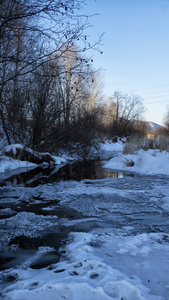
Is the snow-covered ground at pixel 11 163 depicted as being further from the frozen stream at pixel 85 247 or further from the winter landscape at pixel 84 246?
the frozen stream at pixel 85 247

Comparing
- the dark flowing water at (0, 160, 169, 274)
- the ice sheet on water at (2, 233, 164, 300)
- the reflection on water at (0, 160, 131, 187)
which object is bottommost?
the reflection on water at (0, 160, 131, 187)

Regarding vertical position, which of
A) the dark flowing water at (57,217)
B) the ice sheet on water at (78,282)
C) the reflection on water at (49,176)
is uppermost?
the ice sheet on water at (78,282)

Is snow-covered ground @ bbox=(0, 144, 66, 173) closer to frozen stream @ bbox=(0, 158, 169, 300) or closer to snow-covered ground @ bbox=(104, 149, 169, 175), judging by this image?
snow-covered ground @ bbox=(104, 149, 169, 175)

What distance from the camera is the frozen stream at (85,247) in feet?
4.35

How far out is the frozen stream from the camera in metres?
1.33

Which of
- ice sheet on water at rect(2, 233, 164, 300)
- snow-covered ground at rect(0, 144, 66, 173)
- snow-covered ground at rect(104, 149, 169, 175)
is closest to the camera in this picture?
ice sheet on water at rect(2, 233, 164, 300)

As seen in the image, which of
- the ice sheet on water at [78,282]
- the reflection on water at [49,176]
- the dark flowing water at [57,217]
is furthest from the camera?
the reflection on water at [49,176]

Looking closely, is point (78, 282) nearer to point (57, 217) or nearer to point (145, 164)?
point (57, 217)

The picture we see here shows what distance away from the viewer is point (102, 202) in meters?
3.59

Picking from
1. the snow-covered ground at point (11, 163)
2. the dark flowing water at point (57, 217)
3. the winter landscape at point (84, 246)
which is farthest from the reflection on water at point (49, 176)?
the winter landscape at point (84, 246)

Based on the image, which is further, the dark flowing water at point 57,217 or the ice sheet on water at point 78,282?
the dark flowing water at point 57,217

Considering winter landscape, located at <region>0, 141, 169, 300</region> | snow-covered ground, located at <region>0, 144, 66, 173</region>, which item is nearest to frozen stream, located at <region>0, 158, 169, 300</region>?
winter landscape, located at <region>0, 141, 169, 300</region>

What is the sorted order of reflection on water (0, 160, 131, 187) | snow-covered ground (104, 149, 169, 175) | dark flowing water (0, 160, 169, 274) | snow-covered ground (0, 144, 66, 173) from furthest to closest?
1. snow-covered ground (0, 144, 66, 173)
2. snow-covered ground (104, 149, 169, 175)
3. reflection on water (0, 160, 131, 187)
4. dark flowing water (0, 160, 169, 274)

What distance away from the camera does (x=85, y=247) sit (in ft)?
6.40
